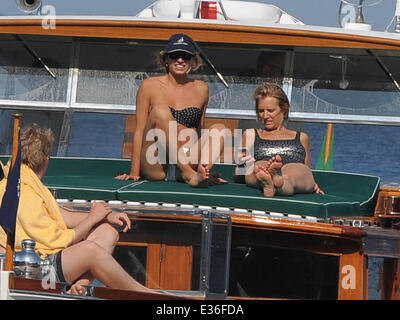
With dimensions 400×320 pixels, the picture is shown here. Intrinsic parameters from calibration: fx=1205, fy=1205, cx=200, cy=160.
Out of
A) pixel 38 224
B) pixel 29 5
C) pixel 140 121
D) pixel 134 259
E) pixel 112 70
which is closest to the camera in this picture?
pixel 38 224

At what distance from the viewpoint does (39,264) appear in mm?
5559

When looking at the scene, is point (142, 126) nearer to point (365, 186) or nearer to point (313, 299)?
point (365, 186)

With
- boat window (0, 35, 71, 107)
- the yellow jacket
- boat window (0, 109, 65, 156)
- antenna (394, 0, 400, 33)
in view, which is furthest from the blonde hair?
antenna (394, 0, 400, 33)

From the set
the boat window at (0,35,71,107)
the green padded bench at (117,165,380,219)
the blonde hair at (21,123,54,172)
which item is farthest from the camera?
the boat window at (0,35,71,107)

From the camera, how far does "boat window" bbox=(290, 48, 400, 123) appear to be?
896cm

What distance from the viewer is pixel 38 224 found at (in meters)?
5.71

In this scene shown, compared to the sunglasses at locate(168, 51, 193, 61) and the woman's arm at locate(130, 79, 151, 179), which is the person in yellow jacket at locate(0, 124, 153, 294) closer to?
the woman's arm at locate(130, 79, 151, 179)

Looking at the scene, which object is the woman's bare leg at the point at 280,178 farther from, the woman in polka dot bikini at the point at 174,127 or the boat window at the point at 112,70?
the boat window at the point at 112,70

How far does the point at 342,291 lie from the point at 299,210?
523 millimetres

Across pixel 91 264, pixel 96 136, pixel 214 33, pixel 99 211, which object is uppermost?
pixel 214 33

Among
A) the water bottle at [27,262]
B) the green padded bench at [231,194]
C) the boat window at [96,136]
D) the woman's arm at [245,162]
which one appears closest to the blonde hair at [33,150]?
the water bottle at [27,262]

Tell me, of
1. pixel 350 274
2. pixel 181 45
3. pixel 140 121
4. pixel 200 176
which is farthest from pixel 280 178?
pixel 140 121

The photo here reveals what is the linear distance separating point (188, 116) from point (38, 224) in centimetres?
215

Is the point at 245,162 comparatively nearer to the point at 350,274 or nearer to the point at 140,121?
the point at 140,121
